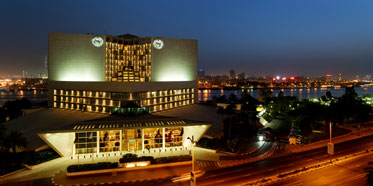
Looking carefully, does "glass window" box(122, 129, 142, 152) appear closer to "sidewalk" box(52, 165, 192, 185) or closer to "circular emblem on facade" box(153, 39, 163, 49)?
"sidewalk" box(52, 165, 192, 185)

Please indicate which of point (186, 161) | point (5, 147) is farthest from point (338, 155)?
point (5, 147)

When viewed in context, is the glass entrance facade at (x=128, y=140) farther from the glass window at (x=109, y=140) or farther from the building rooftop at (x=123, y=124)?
the building rooftop at (x=123, y=124)

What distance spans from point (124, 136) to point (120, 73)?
34357 millimetres

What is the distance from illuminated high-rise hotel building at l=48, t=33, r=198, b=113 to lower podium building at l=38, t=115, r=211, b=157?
10.4 meters

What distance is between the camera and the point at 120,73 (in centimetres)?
6456

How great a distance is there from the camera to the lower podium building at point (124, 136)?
30.5 m

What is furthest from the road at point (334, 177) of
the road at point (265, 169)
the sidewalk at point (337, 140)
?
the sidewalk at point (337, 140)

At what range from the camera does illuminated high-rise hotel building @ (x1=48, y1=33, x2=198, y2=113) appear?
1866 inches

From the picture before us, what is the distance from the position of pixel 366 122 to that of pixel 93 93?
208 ft

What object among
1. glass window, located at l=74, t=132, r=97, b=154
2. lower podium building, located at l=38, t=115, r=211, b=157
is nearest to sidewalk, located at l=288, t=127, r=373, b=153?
lower podium building, located at l=38, t=115, r=211, b=157

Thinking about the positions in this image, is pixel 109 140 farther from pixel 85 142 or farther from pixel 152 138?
pixel 152 138

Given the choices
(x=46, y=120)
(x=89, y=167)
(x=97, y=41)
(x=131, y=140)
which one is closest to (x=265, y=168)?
(x=131, y=140)

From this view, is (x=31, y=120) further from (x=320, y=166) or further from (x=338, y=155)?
(x=338, y=155)

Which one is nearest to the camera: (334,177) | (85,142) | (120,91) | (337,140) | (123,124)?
(334,177)
